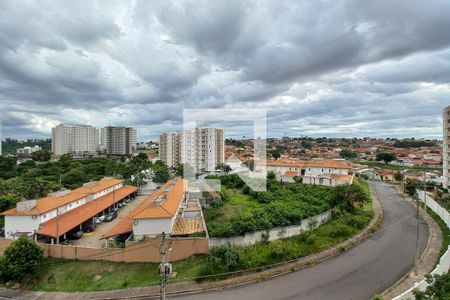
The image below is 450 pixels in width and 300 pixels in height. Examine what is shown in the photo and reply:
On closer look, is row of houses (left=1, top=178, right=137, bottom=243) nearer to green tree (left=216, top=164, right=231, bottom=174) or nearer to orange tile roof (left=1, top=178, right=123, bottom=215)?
orange tile roof (left=1, top=178, right=123, bottom=215)

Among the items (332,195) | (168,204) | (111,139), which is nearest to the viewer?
(168,204)

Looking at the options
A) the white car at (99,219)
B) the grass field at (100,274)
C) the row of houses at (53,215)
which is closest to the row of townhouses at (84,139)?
the row of houses at (53,215)

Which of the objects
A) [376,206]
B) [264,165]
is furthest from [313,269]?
[264,165]

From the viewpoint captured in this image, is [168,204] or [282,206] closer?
[168,204]

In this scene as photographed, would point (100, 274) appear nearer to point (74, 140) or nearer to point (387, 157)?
point (387, 157)

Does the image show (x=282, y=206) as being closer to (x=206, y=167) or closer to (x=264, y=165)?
(x=264, y=165)

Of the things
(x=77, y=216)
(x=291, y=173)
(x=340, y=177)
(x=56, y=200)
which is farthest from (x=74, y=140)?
(x=340, y=177)
